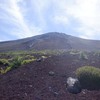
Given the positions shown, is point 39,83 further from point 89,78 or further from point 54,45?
point 54,45

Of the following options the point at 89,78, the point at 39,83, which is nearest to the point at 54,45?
the point at 39,83

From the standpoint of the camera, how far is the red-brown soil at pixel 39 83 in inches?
420

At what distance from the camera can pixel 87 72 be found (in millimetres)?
12086

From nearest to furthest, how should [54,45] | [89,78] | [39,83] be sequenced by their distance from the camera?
[89,78], [39,83], [54,45]

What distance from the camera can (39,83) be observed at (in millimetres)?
12086

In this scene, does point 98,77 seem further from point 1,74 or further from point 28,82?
point 1,74

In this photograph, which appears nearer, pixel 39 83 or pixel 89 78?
pixel 89 78

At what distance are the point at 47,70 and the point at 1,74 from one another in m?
2.49

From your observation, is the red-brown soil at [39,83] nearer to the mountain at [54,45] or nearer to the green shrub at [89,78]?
the green shrub at [89,78]

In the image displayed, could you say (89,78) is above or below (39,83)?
above

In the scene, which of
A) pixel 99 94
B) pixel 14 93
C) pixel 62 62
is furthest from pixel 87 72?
pixel 62 62

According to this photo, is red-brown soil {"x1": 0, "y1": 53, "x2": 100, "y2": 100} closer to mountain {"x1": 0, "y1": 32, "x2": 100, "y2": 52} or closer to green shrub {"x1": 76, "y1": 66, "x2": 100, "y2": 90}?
green shrub {"x1": 76, "y1": 66, "x2": 100, "y2": 90}

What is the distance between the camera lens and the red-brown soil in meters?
10.7

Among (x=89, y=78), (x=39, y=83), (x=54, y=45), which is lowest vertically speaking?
(x=39, y=83)
